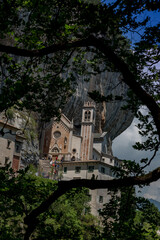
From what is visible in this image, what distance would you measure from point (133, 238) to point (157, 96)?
3973mm

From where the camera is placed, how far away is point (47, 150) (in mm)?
64062

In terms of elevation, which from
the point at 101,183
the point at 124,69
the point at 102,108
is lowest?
the point at 101,183

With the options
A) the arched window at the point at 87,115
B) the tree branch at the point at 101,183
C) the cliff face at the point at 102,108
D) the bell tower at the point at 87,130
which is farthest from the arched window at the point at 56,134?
the tree branch at the point at 101,183

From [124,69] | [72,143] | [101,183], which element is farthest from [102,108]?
[101,183]

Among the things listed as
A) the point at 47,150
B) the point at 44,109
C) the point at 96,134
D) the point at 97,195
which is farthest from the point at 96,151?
the point at 44,109

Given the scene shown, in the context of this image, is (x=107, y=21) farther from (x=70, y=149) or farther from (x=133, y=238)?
(x=70, y=149)

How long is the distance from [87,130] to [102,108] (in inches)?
474

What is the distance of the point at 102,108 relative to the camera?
7825 cm

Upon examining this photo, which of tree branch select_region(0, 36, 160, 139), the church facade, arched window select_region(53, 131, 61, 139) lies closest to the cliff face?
the church facade

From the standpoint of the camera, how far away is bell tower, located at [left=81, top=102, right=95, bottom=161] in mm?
67000

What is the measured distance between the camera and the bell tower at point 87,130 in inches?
2638

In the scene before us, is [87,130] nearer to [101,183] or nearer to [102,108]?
[102,108]

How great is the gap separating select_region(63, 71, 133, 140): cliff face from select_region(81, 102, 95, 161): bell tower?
302 centimetres

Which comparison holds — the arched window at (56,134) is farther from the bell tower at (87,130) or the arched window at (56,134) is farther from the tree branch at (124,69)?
the tree branch at (124,69)
